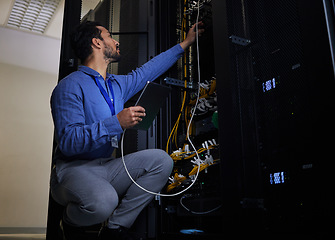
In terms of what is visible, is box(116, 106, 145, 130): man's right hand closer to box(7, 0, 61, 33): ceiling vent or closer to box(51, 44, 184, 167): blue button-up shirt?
box(51, 44, 184, 167): blue button-up shirt

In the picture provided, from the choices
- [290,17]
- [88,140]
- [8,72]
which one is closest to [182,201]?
[88,140]

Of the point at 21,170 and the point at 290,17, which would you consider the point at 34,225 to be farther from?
the point at 290,17

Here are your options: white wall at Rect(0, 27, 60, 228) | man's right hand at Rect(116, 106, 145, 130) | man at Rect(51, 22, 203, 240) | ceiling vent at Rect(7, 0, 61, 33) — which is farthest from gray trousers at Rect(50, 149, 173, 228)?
ceiling vent at Rect(7, 0, 61, 33)

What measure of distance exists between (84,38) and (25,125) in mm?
3478

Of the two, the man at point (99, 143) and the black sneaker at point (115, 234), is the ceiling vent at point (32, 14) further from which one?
the black sneaker at point (115, 234)

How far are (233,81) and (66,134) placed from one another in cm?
81

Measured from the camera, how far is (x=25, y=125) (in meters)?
5.05

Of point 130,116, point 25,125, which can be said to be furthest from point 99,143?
point 25,125

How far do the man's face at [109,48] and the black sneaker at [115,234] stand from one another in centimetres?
98

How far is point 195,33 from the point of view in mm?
1949

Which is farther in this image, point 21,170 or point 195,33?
point 21,170

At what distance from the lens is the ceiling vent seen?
4617 mm

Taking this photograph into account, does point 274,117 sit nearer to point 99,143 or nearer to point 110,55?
point 99,143

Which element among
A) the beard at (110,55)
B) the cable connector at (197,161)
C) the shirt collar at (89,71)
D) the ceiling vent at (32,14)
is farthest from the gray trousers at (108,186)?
the ceiling vent at (32,14)
